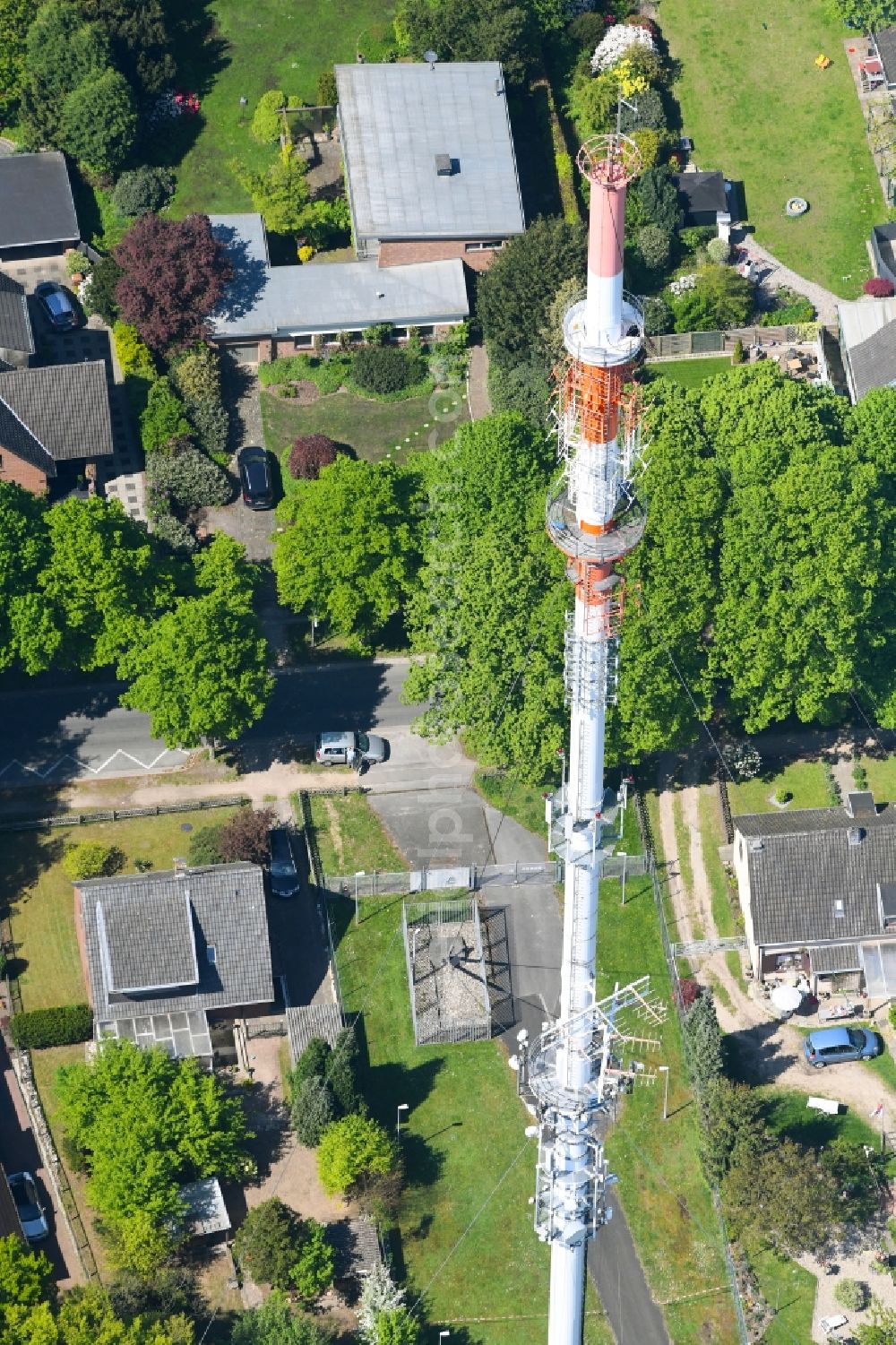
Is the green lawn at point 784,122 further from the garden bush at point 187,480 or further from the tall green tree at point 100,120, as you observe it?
the garden bush at point 187,480

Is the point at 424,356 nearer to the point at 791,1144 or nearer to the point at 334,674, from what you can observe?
the point at 334,674

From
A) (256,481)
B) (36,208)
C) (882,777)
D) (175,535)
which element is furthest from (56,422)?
(882,777)

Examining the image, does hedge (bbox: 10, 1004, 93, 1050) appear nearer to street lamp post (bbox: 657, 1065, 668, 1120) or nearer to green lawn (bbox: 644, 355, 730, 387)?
street lamp post (bbox: 657, 1065, 668, 1120)

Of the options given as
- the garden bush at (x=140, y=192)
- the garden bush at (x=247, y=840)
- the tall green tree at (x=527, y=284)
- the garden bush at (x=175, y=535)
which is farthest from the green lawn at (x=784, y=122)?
the garden bush at (x=247, y=840)

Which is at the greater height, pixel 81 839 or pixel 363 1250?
pixel 81 839

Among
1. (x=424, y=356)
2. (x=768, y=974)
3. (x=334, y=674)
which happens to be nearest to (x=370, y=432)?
(x=424, y=356)

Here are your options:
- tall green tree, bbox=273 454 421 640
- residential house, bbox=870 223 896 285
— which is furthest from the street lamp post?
residential house, bbox=870 223 896 285

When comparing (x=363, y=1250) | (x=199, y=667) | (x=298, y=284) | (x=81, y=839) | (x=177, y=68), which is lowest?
(x=363, y=1250)
